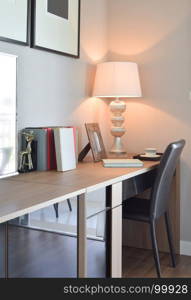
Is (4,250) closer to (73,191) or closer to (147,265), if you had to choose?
(73,191)

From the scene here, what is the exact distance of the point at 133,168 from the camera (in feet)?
7.91

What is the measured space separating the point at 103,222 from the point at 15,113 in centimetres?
78

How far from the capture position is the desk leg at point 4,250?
142cm

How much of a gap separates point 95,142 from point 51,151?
0.49 meters

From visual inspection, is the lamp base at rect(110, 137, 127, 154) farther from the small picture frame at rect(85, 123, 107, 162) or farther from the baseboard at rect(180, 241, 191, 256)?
the baseboard at rect(180, 241, 191, 256)

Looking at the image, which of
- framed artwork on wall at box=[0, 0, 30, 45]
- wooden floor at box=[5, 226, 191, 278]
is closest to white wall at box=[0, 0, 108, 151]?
framed artwork on wall at box=[0, 0, 30, 45]

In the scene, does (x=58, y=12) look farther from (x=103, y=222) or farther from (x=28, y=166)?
(x=103, y=222)

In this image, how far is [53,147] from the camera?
2.31 m

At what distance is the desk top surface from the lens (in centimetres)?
144

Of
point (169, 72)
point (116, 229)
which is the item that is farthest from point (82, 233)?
point (169, 72)

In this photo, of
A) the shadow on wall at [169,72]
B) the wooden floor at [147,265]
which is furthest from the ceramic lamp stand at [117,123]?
the wooden floor at [147,265]

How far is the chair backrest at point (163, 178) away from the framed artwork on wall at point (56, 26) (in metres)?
0.99

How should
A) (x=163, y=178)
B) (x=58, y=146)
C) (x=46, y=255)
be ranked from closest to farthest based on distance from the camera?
(x=46, y=255) < (x=58, y=146) < (x=163, y=178)

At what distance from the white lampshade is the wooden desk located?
0.60m
